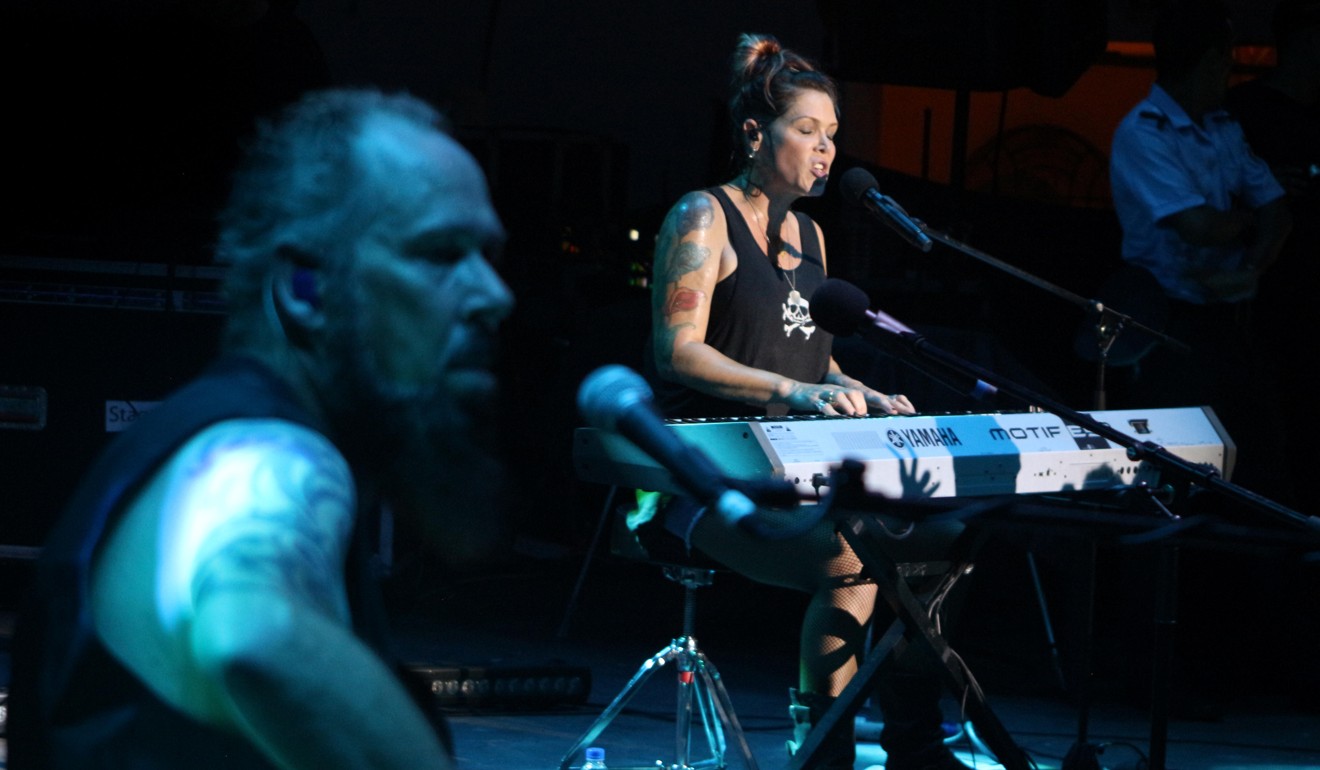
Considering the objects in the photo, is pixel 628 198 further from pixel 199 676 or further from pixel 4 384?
pixel 199 676

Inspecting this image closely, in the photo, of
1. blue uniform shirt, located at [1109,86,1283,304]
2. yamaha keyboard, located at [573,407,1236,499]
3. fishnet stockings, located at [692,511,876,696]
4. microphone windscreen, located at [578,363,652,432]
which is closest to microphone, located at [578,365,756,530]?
microphone windscreen, located at [578,363,652,432]

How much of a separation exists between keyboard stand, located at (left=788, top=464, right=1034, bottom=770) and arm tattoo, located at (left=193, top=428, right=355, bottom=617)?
2.03 m

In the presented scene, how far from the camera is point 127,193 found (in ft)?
17.0

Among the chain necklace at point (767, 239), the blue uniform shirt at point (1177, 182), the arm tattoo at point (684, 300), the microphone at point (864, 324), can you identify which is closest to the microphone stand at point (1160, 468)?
the microphone at point (864, 324)

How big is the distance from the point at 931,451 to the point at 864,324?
31cm

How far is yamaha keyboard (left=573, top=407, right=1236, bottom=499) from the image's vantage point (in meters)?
2.76

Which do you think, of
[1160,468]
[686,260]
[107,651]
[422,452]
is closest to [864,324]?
[1160,468]

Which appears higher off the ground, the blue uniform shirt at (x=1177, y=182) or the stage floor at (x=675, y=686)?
the blue uniform shirt at (x=1177, y=182)

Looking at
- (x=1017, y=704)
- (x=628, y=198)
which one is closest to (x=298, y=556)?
(x=1017, y=704)

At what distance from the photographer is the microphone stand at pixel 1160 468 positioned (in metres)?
2.35

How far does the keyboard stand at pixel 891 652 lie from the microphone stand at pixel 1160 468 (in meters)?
0.42

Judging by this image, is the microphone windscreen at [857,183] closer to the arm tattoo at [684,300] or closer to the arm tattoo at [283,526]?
the arm tattoo at [684,300]

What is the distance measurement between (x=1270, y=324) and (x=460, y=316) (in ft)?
14.6

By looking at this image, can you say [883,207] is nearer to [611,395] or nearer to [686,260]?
[686,260]
